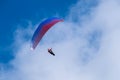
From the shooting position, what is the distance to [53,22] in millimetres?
59281

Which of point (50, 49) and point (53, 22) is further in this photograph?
point (50, 49)

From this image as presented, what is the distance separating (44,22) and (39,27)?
1665 mm

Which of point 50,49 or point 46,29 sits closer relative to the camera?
point 46,29

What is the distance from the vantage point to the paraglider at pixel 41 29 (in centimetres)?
5931

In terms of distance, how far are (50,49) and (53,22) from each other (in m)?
7.75

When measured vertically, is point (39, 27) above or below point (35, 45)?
→ above

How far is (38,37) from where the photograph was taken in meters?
59.8

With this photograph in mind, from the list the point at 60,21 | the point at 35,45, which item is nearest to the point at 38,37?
the point at 35,45

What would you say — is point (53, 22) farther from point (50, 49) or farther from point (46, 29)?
point (50, 49)

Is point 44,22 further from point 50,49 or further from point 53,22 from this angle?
point 50,49

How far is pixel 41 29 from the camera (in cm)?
5972

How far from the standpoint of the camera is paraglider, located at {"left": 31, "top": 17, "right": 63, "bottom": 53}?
5931 centimetres

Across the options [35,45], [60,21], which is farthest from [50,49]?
[60,21]

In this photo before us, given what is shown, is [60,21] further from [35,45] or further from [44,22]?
[35,45]
